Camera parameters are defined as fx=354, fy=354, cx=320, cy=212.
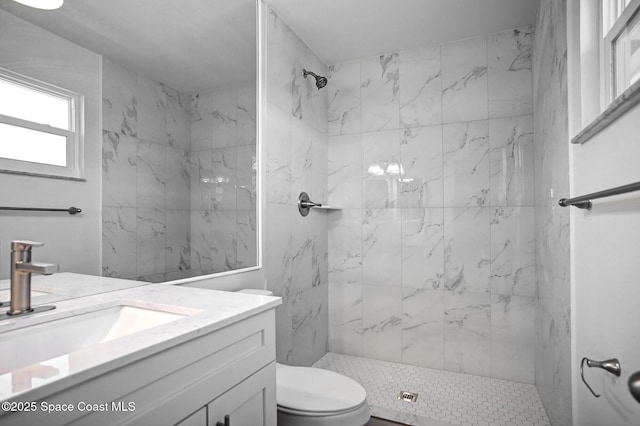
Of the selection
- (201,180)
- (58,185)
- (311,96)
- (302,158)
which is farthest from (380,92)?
(58,185)

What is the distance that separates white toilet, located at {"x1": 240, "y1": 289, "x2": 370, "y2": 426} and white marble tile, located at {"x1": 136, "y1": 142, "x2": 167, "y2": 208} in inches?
37.7

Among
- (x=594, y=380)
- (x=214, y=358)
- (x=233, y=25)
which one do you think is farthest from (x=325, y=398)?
(x=233, y=25)

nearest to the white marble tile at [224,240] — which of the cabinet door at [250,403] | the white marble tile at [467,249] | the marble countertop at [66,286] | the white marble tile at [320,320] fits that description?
the marble countertop at [66,286]

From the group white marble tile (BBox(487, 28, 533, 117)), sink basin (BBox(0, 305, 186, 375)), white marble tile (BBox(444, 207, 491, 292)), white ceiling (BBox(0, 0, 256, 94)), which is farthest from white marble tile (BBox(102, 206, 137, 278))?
white marble tile (BBox(487, 28, 533, 117))

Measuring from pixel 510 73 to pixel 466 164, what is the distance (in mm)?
665

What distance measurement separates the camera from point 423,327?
261 centimetres

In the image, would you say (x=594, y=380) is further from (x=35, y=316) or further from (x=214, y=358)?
(x=35, y=316)

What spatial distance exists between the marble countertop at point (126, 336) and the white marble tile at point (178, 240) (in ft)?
0.58

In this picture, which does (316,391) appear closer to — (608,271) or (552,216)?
(608,271)

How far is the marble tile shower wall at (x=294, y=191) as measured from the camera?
2172 mm

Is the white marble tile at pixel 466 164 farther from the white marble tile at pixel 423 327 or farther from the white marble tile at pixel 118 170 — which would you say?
the white marble tile at pixel 118 170

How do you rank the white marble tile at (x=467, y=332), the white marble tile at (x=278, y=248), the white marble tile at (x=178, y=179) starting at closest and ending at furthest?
1. the white marble tile at (x=178, y=179)
2. the white marble tile at (x=278, y=248)
3. the white marble tile at (x=467, y=332)

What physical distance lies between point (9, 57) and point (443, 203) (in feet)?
7.86

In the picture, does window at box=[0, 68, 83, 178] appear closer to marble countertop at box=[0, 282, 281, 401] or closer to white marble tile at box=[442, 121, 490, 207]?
marble countertop at box=[0, 282, 281, 401]
